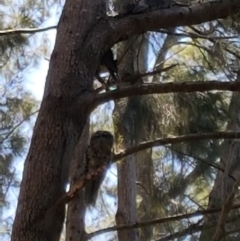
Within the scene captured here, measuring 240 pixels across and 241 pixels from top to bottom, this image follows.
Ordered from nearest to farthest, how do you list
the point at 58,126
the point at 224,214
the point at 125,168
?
the point at 58,126 < the point at 224,214 < the point at 125,168

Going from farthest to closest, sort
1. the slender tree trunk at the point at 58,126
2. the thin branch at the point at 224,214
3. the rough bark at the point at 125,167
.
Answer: the rough bark at the point at 125,167
the thin branch at the point at 224,214
the slender tree trunk at the point at 58,126

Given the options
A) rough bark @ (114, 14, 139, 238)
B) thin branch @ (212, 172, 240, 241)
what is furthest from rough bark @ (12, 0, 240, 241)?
rough bark @ (114, 14, 139, 238)

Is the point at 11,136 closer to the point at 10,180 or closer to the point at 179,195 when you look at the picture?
the point at 10,180

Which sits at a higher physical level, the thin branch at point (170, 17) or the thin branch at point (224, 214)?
the thin branch at point (170, 17)

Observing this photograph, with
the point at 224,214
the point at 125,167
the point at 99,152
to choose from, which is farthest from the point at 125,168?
the point at 99,152

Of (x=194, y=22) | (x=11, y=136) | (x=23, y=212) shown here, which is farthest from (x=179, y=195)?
(x=23, y=212)

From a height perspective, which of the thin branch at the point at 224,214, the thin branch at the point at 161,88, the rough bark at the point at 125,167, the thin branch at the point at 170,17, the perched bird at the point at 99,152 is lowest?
the thin branch at the point at 224,214

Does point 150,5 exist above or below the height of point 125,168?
below

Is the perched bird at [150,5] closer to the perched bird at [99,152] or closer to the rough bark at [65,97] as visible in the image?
the rough bark at [65,97]

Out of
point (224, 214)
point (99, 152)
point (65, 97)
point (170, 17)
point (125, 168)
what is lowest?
point (224, 214)

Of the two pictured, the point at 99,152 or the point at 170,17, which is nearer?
the point at 99,152

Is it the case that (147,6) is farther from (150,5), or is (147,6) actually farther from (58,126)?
(58,126)

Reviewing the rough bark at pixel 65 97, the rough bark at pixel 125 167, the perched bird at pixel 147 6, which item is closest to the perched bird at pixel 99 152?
the rough bark at pixel 65 97

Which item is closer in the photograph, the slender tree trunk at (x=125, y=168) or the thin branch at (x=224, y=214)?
the thin branch at (x=224, y=214)
